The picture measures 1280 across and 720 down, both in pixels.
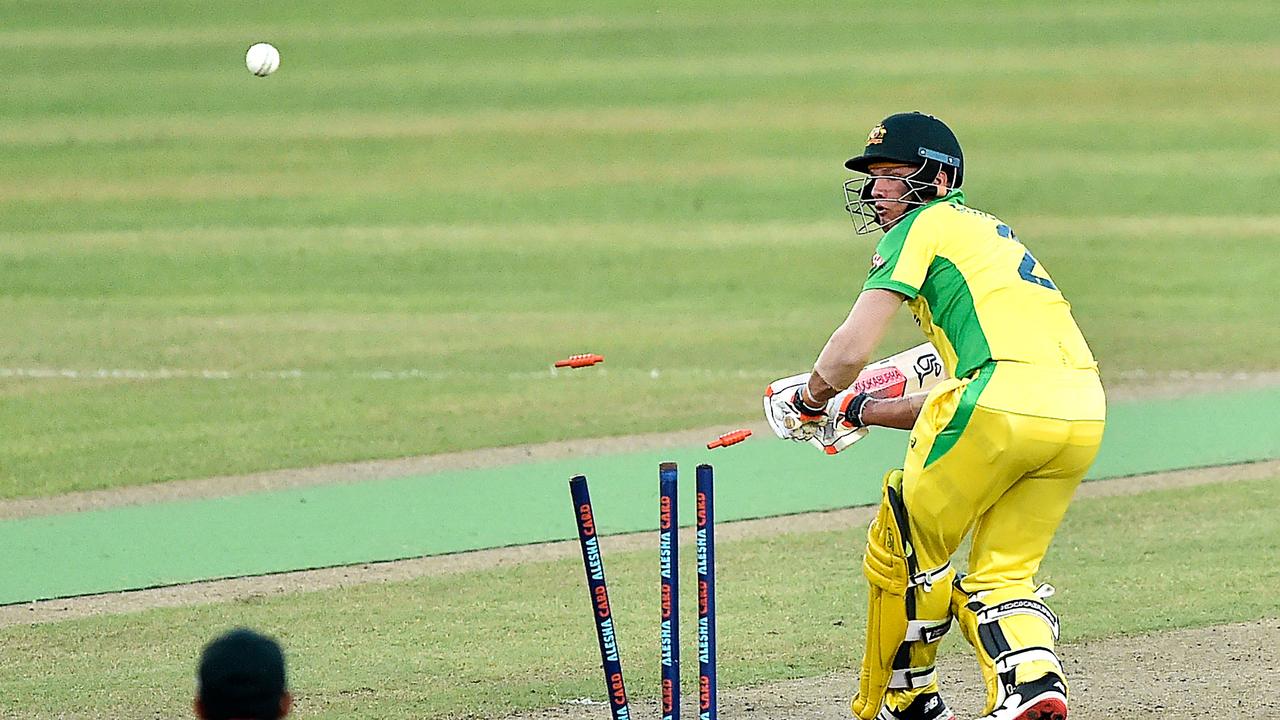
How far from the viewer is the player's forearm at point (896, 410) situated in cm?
578

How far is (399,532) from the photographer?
29.3ft

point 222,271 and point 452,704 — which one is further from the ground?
point 222,271

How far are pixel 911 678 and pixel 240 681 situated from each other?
2.71m

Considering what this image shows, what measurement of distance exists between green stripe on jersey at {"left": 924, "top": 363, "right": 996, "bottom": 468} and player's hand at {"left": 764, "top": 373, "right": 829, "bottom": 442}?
43 cm

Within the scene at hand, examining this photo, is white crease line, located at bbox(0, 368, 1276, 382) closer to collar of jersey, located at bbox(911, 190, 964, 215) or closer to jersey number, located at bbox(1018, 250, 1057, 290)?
collar of jersey, located at bbox(911, 190, 964, 215)

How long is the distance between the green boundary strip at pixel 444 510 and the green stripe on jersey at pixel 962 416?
3725 mm

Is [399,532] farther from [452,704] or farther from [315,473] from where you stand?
[452,704]

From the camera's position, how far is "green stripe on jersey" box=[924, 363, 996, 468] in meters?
5.30

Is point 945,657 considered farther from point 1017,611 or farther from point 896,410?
point 1017,611

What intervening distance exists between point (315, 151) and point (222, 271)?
262 inches

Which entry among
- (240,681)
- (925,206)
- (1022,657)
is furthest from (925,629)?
(240,681)

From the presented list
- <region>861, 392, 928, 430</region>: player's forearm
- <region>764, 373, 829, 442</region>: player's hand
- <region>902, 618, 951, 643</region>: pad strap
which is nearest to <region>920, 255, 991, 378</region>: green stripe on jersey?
<region>861, 392, 928, 430</region>: player's forearm

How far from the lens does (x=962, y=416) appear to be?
5.31 meters

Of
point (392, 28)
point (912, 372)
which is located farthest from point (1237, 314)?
point (392, 28)
